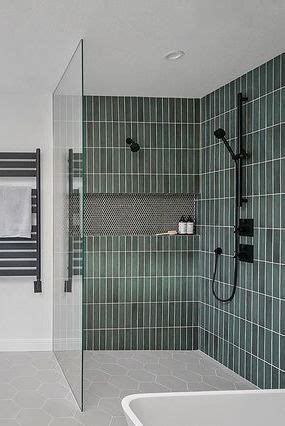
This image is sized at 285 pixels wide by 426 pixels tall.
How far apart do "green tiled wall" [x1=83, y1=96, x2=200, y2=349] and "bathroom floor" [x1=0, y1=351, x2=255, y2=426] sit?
22 centimetres

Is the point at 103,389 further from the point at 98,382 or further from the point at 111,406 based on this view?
the point at 111,406

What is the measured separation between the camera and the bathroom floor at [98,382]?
3232 millimetres

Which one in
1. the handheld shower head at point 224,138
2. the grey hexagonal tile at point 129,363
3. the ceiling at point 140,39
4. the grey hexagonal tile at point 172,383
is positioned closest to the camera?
the ceiling at point 140,39

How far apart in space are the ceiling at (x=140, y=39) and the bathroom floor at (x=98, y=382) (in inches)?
95.3

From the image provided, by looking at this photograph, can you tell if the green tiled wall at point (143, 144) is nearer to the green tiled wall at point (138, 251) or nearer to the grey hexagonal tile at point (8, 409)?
the green tiled wall at point (138, 251)

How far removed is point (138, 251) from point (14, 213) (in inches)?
47.9

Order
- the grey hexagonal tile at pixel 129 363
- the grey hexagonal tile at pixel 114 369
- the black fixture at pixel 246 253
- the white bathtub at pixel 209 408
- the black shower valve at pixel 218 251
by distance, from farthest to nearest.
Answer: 1. the black shower valve at pixel 218 251
2. the grey hexagonal tile at pixel 129 363
3. the grey hexagonal tile at pixel 114 369
4. the black fixture at pixel 246 253
5. the white bathtub at pixel 209 408

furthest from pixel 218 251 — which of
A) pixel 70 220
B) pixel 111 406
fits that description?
pixel 111 406

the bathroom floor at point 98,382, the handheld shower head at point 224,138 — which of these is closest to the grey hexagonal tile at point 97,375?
the bathroom floor at point 98,382

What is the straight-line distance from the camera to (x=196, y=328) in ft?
16.2

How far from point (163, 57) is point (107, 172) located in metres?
1.45

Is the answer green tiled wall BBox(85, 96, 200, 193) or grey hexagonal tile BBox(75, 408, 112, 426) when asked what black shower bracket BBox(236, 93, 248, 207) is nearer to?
green tiled wall BBox(85, 96, 200, 193)

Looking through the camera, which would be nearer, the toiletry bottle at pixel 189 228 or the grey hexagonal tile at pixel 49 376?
the grey hexagonal tile at pixel 49 376

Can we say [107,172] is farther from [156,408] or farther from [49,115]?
[156,408]
